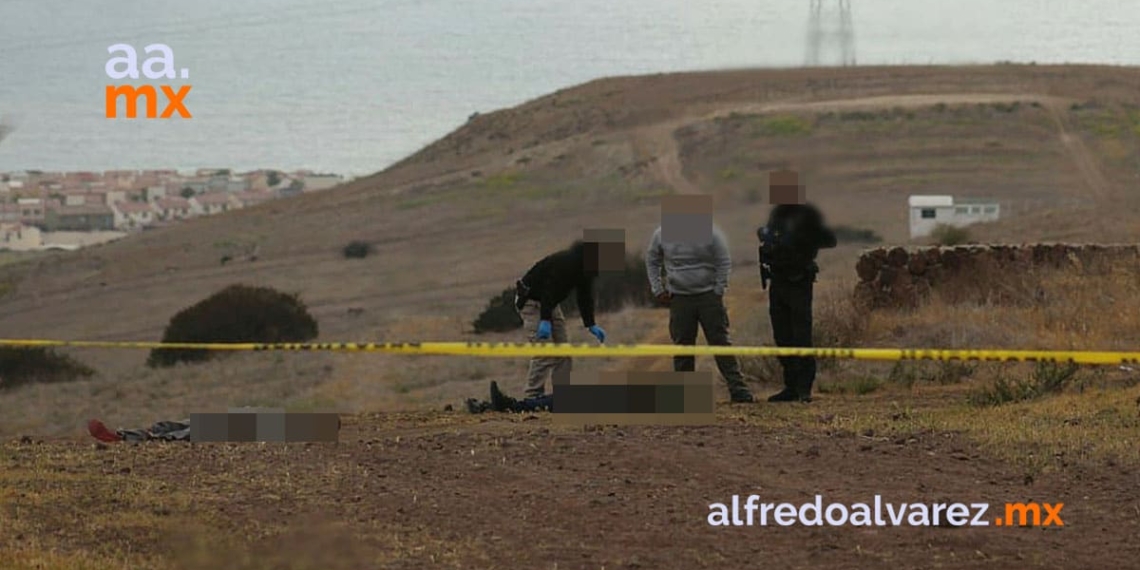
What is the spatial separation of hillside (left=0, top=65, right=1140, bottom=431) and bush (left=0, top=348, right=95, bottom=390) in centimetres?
104

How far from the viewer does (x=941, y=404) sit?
1202 cm

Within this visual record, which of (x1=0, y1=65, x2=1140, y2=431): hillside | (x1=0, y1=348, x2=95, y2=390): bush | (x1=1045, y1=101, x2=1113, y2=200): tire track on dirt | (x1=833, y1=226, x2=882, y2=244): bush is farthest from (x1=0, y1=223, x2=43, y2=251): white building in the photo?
(x1=1045, y1=101, x2=1113, y2=200): tire track on dirt

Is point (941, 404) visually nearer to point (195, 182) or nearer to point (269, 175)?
point (195, 182)

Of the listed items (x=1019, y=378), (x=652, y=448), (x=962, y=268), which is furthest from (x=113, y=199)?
(x=652, y=448)

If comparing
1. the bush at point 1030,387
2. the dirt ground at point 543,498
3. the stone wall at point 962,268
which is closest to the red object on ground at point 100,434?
the dirt ground at point 543,498

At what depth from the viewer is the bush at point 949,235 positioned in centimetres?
3188

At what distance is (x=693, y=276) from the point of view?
11.8 meters

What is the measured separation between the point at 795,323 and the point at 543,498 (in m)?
4.64

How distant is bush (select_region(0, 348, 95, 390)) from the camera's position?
2881cm

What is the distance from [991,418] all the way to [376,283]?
3848cm

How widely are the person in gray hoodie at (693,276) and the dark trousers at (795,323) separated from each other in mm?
428

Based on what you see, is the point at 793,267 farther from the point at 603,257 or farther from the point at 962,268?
the point at 962,268

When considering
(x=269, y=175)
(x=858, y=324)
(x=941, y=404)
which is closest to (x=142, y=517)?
(x=941, y=404)

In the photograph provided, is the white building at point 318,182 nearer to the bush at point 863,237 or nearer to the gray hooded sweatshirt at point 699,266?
the bush at point 863,237
